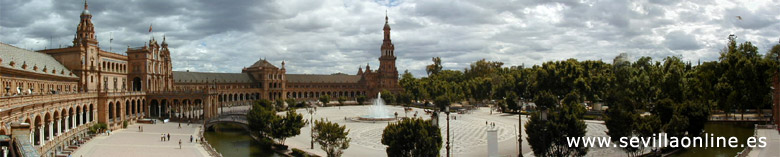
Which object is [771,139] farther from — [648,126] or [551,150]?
[551,150]

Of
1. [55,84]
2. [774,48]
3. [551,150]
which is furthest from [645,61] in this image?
[55,84]

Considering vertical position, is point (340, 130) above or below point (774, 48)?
below

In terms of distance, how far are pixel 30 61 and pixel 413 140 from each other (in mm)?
45568

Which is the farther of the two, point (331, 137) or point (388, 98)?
point (388, 98)

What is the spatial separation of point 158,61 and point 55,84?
25.6 m

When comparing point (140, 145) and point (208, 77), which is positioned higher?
point (208, 77)

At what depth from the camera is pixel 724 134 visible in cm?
5100

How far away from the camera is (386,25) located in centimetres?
13800

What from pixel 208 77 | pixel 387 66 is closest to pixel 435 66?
pixel 387 66

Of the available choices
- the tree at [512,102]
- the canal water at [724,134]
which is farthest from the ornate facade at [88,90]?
the tree at [512,102]

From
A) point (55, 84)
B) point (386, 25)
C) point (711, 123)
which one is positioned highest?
point (386, 25)

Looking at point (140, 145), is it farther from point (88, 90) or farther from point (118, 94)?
point (88, 90)

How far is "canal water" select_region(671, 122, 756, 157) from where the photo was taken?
3897 cm

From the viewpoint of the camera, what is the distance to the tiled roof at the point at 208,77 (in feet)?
355
